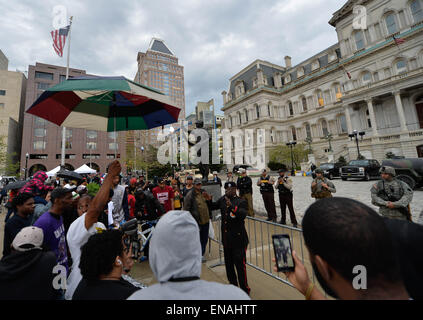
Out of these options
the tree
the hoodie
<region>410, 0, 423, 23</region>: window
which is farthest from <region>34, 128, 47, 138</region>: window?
<region>410, 0, 423, 23</region>: window

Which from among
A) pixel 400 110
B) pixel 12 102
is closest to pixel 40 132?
pixel 12 102

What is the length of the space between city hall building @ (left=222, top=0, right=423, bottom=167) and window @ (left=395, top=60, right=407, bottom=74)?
0.35 ft

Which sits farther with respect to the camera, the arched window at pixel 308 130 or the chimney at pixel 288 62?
the chimney at pixel 288 62

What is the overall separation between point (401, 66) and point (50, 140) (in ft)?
227

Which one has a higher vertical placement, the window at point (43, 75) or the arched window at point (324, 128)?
the window at point (43, 75)

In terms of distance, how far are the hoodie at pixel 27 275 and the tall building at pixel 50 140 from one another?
158 feet

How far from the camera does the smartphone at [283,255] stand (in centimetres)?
122

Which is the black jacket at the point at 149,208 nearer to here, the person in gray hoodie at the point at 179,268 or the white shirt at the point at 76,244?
the white shirt at the point at 76,244

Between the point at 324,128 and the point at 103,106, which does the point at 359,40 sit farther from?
the point at 103,106

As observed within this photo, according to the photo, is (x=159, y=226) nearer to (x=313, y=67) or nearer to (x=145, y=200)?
(x=145, y=200)

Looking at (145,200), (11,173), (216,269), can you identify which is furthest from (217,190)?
(11,173)

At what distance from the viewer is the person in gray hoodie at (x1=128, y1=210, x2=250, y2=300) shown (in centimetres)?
98

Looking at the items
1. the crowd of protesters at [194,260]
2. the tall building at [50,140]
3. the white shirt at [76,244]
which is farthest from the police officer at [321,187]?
the tall building at [50,140]

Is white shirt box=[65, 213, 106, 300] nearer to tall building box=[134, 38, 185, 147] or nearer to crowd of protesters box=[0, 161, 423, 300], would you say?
crowd of protesters box=[0, 161, 423, 300]
